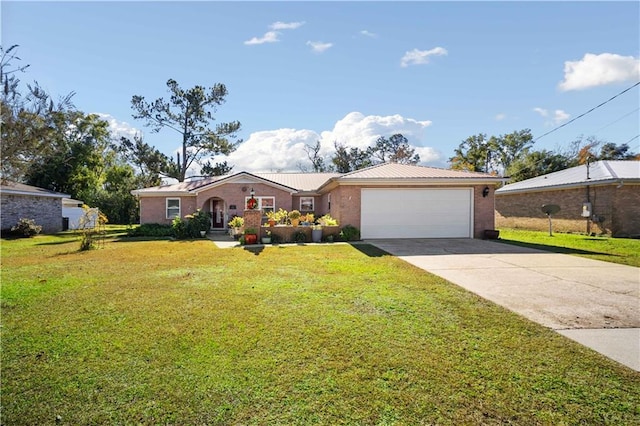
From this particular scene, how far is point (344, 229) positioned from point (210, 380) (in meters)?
11.7

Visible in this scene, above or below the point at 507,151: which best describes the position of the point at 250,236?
below

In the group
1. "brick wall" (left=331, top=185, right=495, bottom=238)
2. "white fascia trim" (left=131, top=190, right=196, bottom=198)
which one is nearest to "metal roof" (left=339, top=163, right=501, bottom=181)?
"brick wall" (left=331, top=185, right=495, bottom=238)

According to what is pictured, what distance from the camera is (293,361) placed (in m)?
3.28

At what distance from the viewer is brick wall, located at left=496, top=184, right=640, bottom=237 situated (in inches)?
640

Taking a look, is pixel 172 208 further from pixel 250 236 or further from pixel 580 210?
pixel 580 210

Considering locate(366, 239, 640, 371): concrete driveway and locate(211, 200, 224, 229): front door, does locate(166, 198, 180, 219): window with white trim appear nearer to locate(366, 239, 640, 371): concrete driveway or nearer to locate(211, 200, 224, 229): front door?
locate(211, 200, 224, 229): front door

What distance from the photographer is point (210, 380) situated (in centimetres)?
294

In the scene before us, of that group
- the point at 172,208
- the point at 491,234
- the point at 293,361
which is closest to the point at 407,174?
the point at 491,234

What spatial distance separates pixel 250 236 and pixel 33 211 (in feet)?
55.5

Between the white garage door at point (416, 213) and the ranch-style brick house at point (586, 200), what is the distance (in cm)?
785

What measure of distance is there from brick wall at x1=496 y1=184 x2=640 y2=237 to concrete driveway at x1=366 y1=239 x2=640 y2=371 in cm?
937

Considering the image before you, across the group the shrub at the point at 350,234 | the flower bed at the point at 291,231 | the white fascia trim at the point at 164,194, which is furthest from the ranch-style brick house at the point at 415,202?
the white fascia trim at the point at 164,194

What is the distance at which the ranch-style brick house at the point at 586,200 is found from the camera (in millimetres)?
16250

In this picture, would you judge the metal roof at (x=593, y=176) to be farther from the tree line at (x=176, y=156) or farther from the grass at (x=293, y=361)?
the grass at (x=293, y=361)
